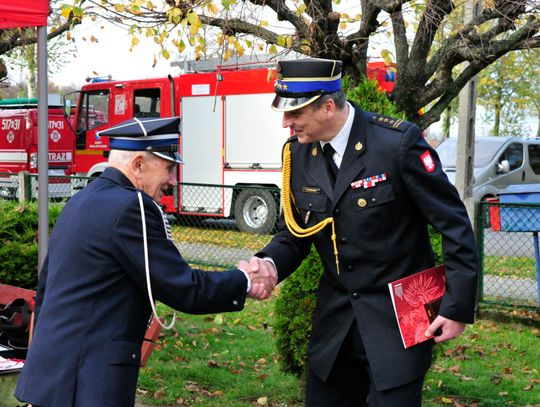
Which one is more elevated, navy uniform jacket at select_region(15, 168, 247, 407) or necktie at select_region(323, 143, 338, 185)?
necktie at select_region(323, 143, 338, 185)

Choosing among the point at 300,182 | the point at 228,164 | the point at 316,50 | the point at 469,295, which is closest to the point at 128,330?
the point at 300,182

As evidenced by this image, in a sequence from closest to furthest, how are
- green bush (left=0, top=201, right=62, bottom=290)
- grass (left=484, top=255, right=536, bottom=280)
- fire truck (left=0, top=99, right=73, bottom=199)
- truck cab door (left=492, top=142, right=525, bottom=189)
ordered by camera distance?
green bush (left=0, top=201, right=62, bottom=290) → grass (left=484, top=255, right=536, bottom=280) → truck cab door (left=492, top=142, right=525, bottom=189) → fire truck (left=0, top=99, right=73, bottom=199)

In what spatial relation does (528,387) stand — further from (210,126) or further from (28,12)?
(210,126)

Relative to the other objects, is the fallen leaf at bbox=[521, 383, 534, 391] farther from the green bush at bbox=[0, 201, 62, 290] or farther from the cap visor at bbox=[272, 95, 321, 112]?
the green bush at bbox=[0, 201, 62, 290]

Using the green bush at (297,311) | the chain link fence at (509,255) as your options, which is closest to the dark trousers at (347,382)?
the green bush at (297,311)

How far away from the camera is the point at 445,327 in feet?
9.89

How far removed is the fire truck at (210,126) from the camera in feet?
47.8

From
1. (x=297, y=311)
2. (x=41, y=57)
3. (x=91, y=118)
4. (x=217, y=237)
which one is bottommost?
(x=217, y=237)

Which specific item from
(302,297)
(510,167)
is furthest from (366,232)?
(510,167)

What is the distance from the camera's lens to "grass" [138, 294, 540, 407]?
5645 mm

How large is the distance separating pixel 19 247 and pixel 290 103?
3814mm

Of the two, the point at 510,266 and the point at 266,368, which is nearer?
the point at 266,368

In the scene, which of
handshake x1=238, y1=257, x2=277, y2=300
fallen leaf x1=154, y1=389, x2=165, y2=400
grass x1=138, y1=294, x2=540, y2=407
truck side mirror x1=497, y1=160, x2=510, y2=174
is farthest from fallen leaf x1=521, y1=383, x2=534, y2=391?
truck side mirror x1=497, y1=160, x2=510, y2=174

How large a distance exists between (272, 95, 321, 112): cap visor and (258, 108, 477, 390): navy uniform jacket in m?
0.23
